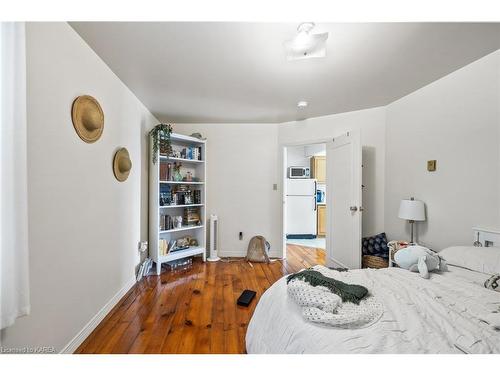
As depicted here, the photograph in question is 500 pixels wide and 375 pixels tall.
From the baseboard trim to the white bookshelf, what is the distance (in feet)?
2.07

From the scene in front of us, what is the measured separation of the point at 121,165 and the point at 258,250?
226 cm

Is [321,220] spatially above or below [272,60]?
below

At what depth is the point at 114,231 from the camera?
1900 mm

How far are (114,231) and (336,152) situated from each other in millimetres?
2802

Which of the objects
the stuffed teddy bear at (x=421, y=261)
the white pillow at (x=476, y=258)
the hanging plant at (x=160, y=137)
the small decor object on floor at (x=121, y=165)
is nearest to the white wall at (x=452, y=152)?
the white pillow at (x=476, y=258)

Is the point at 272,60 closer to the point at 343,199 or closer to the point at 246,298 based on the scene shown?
the point at 343,199

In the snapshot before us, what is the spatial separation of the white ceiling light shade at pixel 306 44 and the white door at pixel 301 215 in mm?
3556

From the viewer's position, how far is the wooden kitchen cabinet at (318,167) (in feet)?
15.8

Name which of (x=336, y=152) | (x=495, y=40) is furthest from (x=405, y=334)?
(x=336, y=152)

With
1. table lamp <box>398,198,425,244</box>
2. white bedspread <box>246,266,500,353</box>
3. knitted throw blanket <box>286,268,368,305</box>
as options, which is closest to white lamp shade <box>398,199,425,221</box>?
table lamp <box>398,198,425,244</box>

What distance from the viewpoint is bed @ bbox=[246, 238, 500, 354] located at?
2.44ft

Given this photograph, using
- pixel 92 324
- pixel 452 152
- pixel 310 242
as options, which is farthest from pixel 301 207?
pixel 92 324

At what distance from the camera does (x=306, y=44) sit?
4.43ft

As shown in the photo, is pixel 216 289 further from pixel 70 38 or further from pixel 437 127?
pixel 437 127
